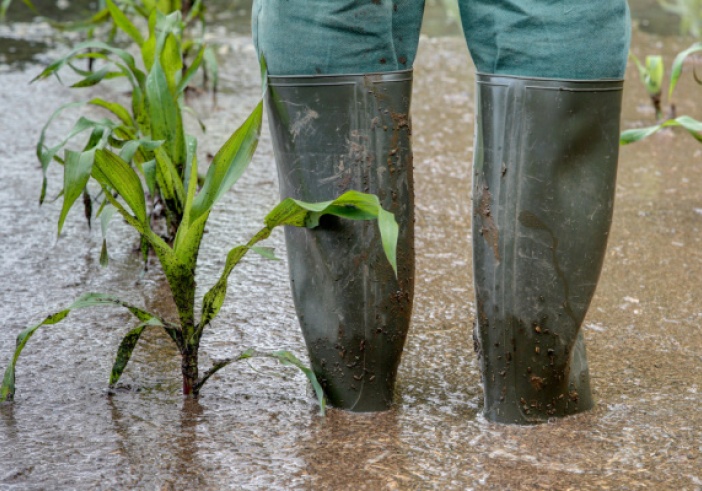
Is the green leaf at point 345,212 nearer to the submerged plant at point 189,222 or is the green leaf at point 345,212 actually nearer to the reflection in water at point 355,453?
the submerged plant at point 189,222

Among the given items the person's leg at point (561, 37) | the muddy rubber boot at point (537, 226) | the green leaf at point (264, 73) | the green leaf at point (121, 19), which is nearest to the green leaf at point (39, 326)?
the green leaf at point (264, 73)

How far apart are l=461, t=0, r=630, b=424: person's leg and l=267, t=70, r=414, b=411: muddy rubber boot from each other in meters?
0.11

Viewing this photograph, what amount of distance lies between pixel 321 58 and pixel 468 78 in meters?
2.62

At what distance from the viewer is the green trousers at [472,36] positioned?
127cm

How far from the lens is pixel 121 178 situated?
4.82 feet

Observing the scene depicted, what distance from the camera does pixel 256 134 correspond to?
140 cm

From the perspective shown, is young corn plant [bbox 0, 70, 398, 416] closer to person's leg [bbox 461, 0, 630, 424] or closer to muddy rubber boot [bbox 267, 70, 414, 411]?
muddy rubber boot [bbox 267, 70, 414, 411]

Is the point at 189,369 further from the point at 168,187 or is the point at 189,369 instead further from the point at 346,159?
the point at 168,187

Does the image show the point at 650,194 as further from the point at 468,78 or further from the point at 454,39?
the point at 454,39

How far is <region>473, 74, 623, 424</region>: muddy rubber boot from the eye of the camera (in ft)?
4.24

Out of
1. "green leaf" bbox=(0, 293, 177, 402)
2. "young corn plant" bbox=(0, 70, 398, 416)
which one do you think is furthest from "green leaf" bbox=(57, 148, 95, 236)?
"green leaf" bbox=(0, 293, 177, 402)

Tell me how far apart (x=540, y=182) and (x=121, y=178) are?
628 millimetres

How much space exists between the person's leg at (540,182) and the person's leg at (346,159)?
0.37 feet

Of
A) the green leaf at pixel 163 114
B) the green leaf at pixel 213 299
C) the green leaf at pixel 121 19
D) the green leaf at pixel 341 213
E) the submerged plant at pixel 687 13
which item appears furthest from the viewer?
the submerged plant at pixel 687 13
